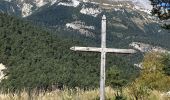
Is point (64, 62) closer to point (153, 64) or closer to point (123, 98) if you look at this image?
point (153, 64)

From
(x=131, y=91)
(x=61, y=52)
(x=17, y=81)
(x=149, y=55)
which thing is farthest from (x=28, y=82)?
(x=131, y=91)

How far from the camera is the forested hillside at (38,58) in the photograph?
140m

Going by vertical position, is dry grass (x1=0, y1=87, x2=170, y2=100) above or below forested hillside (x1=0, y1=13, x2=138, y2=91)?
above

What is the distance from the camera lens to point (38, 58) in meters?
166

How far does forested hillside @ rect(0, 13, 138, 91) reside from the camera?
459 ft

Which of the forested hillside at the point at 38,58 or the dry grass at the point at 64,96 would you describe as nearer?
the dry grass at the point at 64,96

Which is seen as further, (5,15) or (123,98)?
(5,15)

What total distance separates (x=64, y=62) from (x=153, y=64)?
97592 millimetres

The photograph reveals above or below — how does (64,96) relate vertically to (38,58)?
above

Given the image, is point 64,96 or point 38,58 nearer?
point 64,96

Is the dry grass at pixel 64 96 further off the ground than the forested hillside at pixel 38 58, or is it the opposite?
the dry grass at pixel 64 96

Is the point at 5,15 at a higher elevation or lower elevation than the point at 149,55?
lower

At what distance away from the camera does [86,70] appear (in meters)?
173

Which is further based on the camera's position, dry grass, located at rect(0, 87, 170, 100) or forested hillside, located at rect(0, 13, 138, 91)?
forested hillside, located at rect(0, 13, 138, 91)
